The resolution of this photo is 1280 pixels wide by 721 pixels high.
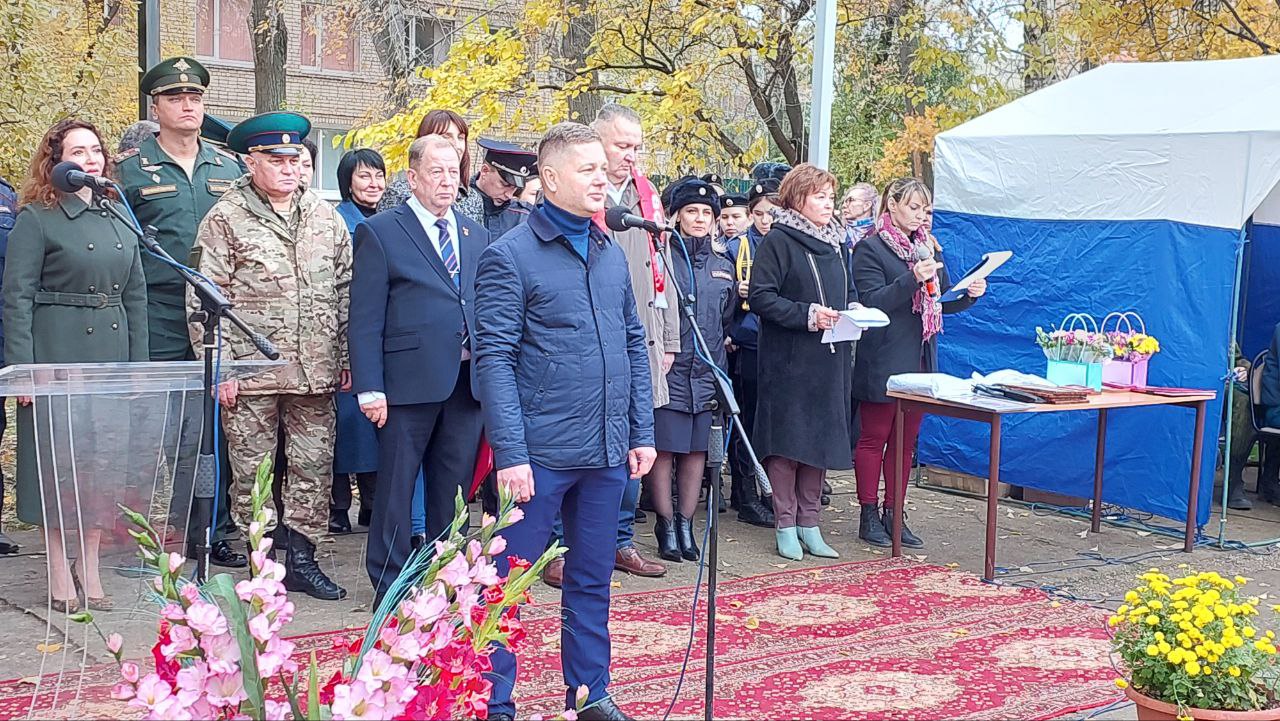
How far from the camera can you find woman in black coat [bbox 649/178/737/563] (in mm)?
6645

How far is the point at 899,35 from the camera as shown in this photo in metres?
13.6

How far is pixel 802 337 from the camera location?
676cm

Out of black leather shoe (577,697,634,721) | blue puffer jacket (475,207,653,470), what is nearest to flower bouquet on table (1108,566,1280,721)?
black leather shoe (577,697,634,721)

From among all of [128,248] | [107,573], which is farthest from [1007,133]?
[107,573]

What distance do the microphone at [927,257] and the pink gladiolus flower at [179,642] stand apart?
16.4 feet

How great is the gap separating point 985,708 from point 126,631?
274cm

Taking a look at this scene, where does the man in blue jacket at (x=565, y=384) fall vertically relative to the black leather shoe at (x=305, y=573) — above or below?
above

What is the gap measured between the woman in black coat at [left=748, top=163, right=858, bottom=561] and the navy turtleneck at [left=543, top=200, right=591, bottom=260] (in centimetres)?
263

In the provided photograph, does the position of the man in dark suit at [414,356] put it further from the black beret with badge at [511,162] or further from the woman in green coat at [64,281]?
the black beret with badge at [511,162]

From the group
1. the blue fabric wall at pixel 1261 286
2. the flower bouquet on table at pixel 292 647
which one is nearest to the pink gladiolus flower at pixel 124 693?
the flower bouquet on table at pixel 292 647

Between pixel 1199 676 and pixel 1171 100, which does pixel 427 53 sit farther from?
pixel 1199 676

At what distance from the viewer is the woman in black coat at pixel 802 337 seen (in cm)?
670

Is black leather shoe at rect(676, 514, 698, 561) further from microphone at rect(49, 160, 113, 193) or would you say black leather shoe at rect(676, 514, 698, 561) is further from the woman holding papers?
microphone at rect(49, 160, 113, 193)

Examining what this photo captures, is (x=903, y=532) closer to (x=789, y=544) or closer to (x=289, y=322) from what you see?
(x=789, y=544)
